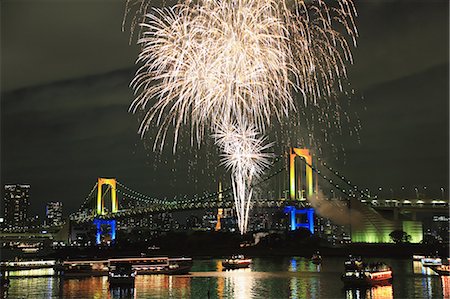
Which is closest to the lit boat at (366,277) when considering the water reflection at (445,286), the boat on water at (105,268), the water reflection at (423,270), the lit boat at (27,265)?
the water reflection at (445,286)

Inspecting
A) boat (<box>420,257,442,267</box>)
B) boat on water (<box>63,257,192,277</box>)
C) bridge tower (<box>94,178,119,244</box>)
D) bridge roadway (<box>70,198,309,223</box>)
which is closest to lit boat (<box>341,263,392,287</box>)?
boat (<box>420,257,442,267</box>)

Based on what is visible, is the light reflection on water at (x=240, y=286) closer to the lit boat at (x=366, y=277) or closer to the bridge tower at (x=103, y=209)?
the lit boat at (x=366, y=277)

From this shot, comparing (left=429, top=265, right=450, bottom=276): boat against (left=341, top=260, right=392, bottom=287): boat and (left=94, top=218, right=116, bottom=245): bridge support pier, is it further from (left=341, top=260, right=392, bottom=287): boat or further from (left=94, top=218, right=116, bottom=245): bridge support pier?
(left=94, top=218, right=116, bottom=245): bridge support pier

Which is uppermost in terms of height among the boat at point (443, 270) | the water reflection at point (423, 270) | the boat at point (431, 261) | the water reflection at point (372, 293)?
the boat at point (431, 261)

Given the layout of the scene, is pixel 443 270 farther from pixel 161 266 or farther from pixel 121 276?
pixel 121 276

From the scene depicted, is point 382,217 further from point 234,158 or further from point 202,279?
point 234,158

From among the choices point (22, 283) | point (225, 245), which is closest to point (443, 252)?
point (225, 245)
